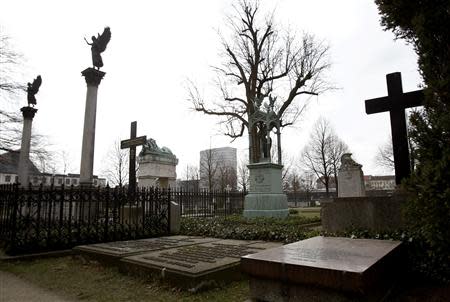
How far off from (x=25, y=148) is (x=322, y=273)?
20.6m

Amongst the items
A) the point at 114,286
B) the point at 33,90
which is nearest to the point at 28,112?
Result: the point at 33,90

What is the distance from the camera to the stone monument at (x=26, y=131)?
1811cm

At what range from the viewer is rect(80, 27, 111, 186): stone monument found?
13641 millimetres

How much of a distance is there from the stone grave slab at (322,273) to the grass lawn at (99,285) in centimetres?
111

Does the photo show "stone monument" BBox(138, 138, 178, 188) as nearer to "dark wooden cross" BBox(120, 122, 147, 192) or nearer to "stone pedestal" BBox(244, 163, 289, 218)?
"dark wooden cross" BBox(120, 122, 147, 192)

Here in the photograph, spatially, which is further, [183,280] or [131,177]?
[131,177]

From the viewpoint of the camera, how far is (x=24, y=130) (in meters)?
18.5

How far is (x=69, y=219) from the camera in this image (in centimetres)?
738

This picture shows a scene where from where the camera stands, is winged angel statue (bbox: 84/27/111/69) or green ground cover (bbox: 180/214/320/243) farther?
winged angel statue (bbox: 84/27/111/69)

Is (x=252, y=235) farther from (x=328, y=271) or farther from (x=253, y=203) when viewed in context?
(x=328, y=271)

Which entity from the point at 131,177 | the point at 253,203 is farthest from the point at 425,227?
the point at 131,177

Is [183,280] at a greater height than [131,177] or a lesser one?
lesser

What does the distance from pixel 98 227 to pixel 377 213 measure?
7134mm

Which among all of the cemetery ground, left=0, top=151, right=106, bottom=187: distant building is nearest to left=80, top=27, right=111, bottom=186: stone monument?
the cemetery ground
